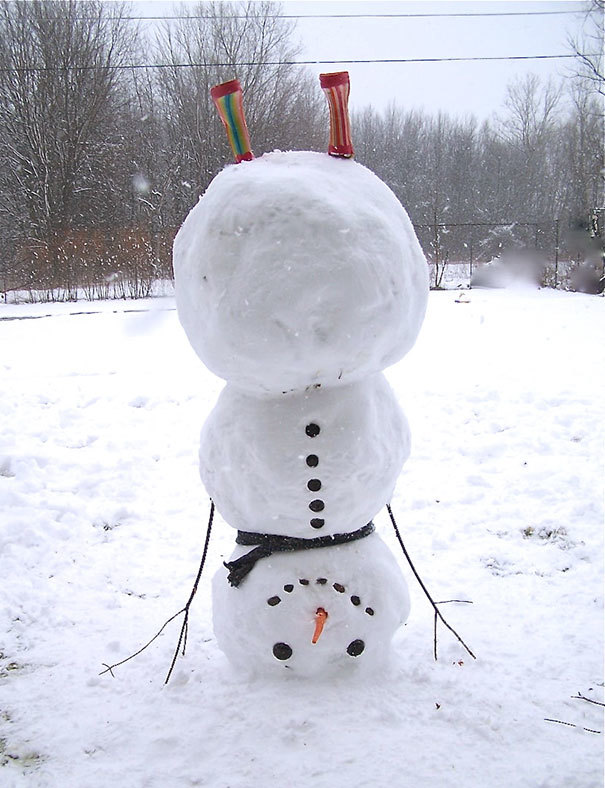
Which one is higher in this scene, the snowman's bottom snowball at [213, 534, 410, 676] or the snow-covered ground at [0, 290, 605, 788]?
the snowman's bottom snowball at [213, 534, 410, 676]

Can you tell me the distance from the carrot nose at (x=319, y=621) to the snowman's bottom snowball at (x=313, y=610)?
14mm

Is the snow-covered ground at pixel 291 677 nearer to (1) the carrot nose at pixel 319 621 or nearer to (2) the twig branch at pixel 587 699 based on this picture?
(2) the twig branch at pixel 587 699

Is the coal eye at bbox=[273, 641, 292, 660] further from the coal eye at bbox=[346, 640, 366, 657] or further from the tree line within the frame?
the tree line

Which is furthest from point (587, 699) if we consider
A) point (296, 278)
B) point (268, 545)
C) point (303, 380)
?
point (296, 278)

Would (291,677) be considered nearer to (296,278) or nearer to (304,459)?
(304,459)

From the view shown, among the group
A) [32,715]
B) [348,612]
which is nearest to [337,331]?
[348,612]

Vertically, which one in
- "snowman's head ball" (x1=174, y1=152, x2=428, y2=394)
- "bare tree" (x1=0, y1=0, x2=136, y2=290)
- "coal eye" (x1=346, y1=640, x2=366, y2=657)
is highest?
"bare tree" (x1=0, y1=0, x2=136, y2=290)

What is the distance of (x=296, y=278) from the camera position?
5.80 ft

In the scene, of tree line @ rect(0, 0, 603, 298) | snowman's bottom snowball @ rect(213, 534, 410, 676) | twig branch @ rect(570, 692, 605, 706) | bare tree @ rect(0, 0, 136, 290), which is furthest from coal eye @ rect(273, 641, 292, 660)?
bare tree @ rect(0, 0, 136, 290)

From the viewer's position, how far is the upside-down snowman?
1788 millimetres

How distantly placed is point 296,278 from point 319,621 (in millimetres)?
1067

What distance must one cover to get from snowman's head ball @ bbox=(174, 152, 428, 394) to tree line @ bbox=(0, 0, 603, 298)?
14.4 meters

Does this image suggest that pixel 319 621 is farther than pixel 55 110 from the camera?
No

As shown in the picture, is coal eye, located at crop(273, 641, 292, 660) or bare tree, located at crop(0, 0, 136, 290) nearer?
coal eye, located at crop(273, 641, 292, 660)
